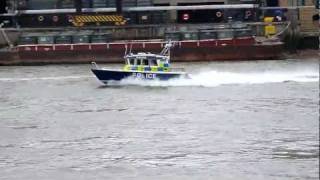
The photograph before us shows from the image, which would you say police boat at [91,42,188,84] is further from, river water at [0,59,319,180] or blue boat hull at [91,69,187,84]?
river water at [0,59,319,180]

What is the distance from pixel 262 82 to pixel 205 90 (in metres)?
3.80

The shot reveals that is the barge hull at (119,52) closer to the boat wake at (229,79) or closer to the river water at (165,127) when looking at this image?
the river water at (165,127)

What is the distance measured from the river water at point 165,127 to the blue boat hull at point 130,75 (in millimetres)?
361

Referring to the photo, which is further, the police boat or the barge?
the barge

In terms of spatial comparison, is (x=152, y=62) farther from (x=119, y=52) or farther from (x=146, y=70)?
(x=119, y=52)

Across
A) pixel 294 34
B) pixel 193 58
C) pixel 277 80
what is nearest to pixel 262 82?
pixel 277 80

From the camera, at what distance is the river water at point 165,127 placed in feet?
69.9

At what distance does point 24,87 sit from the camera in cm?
4406

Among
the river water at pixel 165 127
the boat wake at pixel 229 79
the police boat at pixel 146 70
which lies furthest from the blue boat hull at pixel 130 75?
the river water at pixel 165 127

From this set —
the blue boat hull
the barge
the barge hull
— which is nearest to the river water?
the blue boat hull

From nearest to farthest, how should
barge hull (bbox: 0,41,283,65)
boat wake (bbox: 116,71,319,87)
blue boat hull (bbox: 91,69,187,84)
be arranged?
1. boat wake (bbox: 116,71,319,87)
2. blue boat hull (bbox: 91,69,187,84)
3. barge hull (bbox: 0,41,283,65)

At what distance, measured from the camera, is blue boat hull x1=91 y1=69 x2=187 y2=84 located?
142ft

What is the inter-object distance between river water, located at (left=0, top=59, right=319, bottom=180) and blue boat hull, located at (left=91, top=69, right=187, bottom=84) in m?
0.36

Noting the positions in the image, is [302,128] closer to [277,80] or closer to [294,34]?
[277,80]
